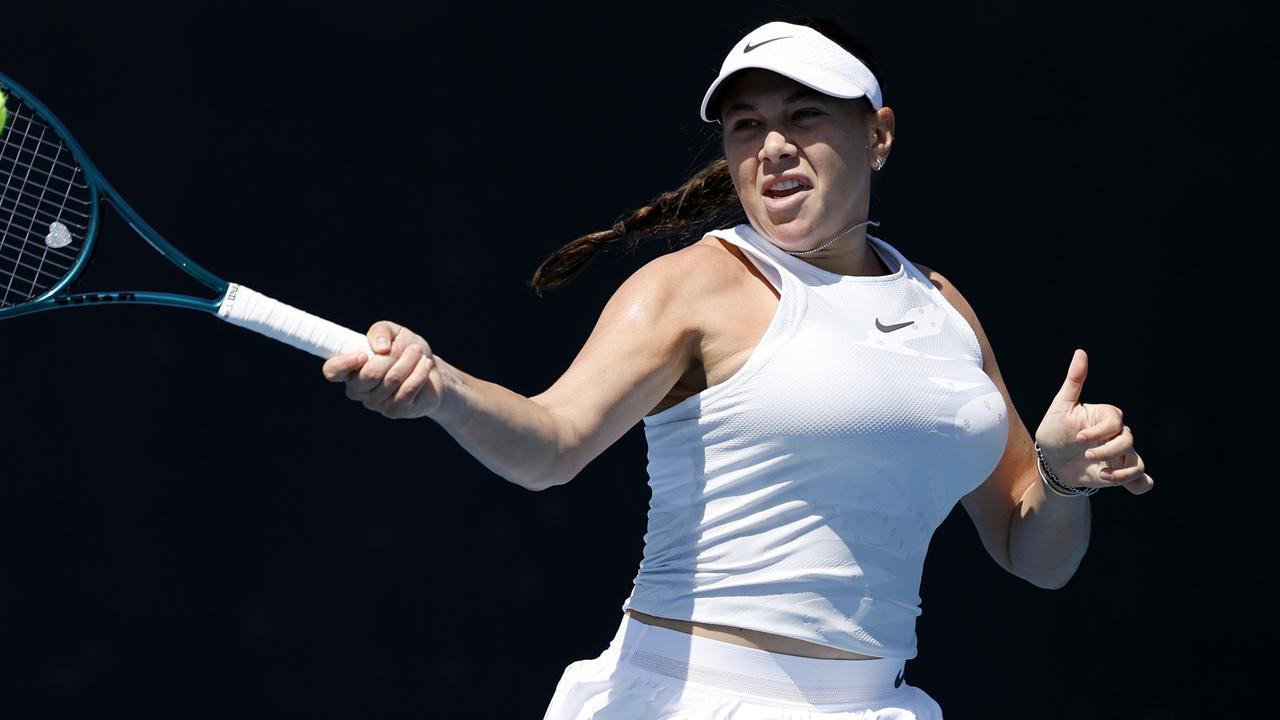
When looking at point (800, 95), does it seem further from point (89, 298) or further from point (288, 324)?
point (89, 298)

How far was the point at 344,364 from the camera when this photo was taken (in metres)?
1.55

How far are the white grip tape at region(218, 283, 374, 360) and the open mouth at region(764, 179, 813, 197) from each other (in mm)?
603

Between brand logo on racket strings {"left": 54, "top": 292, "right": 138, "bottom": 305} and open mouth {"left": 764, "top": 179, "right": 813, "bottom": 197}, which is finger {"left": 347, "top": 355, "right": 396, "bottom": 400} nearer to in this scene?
brand logo on racket strings {"left": 54, "top": 292, "right": 138, "bottom": 305}

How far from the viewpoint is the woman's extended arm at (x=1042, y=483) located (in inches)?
77.5

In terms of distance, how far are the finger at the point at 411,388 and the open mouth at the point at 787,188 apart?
0.61m

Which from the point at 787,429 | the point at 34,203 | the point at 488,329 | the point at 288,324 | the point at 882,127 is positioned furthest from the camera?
the point at 488,329

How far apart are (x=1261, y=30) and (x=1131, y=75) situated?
0.34 metres

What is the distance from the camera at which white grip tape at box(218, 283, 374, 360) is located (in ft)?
5.42

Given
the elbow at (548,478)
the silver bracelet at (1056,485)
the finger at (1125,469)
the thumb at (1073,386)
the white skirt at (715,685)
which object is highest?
the thumb at (1073,386)

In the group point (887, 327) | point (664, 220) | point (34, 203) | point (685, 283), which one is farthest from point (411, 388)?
point (34, 203)

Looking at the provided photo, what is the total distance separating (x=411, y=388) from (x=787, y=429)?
18.9 inches

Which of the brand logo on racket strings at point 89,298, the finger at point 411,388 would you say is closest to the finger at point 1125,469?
the finger at point 411,388

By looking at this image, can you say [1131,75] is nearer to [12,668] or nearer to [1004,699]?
[1004,699]

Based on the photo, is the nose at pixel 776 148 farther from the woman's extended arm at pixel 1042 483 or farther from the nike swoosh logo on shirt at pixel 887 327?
the woman's extended arm at pixel 1042 483
